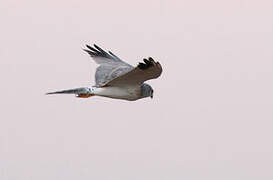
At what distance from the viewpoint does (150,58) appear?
1539 centimetres

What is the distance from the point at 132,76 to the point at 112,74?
86.6 inches

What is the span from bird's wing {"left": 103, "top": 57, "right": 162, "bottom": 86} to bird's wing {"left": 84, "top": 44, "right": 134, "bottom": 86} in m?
0.91

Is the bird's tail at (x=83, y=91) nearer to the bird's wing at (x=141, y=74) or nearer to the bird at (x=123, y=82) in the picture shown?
the bird at (x=123, y=82)

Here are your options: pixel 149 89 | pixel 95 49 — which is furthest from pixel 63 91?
pixel 95 49

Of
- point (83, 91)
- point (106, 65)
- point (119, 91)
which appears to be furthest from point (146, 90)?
point (106, 65)

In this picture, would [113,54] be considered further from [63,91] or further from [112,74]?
[63,91]

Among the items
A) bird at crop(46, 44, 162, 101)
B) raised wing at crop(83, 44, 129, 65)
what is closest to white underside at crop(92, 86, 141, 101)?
bird at crop(46, 44, 162, 101)

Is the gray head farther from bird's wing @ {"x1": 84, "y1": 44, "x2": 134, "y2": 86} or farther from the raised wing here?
the raised wing

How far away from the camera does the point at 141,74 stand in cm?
1652

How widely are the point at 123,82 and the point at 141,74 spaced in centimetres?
95

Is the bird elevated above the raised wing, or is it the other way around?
the raised wing

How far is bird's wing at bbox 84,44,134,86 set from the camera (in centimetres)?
1872

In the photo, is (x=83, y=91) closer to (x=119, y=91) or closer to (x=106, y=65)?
(x=119, y=91)

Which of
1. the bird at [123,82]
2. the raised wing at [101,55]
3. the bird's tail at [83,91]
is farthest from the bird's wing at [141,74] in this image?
the raised wing at [101,55]
